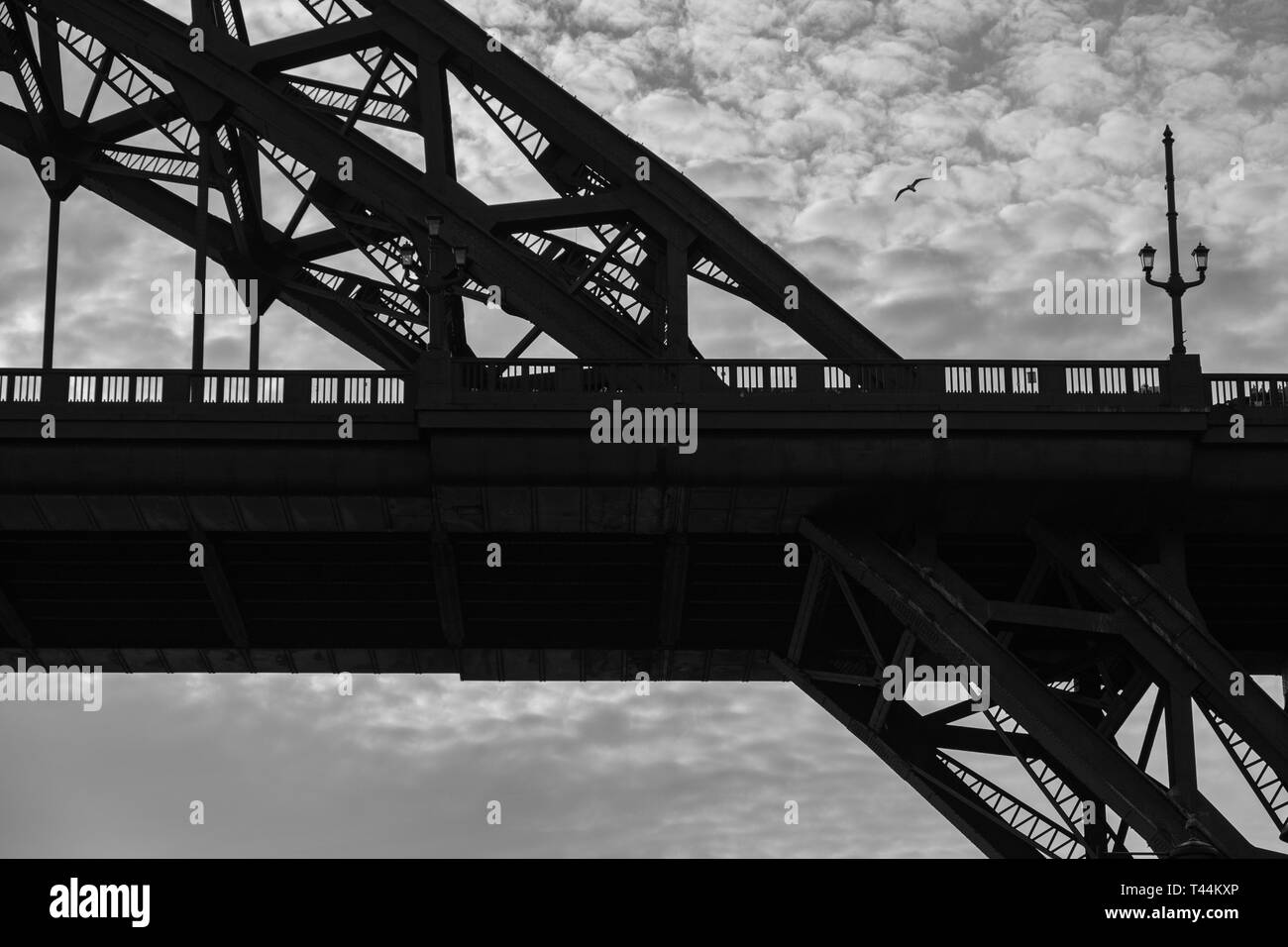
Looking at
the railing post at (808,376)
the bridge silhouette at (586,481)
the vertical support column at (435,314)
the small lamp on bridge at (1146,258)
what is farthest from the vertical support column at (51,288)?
the small lamp on bridge at (1146,258)

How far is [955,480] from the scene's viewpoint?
37.4 meters

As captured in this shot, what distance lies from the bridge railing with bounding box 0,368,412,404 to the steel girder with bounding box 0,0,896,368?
3242mm

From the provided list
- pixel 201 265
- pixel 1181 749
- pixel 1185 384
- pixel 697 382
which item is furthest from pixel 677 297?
pixel 1181 749

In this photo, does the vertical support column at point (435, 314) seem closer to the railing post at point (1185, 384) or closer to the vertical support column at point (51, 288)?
the vertical support column at point (51, 288)

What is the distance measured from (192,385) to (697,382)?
31.9ft

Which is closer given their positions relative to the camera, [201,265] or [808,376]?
[808,376]

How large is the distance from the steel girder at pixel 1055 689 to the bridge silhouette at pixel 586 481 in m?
0.08

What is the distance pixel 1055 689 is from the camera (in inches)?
1553

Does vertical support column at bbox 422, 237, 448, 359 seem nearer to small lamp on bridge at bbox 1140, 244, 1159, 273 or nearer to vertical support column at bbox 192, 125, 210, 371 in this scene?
vertical support column at bbox 192, 125, 210, 371

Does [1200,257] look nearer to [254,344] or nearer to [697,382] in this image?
[697,382]

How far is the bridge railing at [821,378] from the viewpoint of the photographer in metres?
37.8

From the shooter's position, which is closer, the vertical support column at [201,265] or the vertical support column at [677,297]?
the vertical support column at [201,265]
